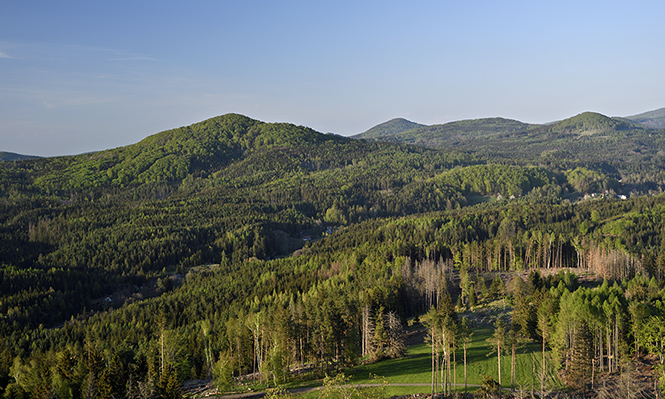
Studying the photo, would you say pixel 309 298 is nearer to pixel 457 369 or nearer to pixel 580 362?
pixel 457 369

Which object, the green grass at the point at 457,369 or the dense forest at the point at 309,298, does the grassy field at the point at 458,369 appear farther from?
the dense forest at the point at 309,298

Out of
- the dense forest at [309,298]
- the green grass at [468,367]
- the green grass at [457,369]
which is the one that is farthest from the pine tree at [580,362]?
the green grass at [468,367]

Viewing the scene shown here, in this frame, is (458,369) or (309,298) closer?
(458,369)

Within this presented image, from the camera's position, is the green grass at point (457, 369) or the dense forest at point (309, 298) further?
the dense forest at point (309, 298)

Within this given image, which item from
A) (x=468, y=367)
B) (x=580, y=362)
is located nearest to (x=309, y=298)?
(x=468, y=367)

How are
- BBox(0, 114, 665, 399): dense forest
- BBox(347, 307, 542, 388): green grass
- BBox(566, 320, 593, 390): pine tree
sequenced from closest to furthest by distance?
BBox(566, 320, 593, 390): pine tree < BBox(347, 307, 542, 388): green grass < BBox(0, 114, 665, 399): dense forest

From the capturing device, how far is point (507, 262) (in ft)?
460

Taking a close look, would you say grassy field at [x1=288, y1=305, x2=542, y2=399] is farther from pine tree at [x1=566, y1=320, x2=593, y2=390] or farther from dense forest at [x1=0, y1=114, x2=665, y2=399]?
pine tree at [x1=566, y1=320, x2=593, y2=390]

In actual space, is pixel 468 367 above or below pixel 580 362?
below

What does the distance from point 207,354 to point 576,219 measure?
5874 inches

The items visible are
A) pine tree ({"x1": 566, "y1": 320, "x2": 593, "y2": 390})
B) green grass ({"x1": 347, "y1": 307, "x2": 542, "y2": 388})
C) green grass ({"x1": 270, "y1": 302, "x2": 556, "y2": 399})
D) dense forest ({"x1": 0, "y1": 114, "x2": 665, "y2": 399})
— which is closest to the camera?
Result: pine tree ({"x1": 566, "y1": 320, "x2": 593, "y2": 390})

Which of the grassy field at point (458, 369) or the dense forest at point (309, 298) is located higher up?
the dense forest at point (309, 298)

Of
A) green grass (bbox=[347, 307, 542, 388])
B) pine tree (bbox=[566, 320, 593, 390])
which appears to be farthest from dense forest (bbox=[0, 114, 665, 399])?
green grass (bbox=[347, 307, 542, 388])

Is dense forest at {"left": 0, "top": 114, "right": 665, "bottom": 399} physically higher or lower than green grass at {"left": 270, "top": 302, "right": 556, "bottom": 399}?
higher
